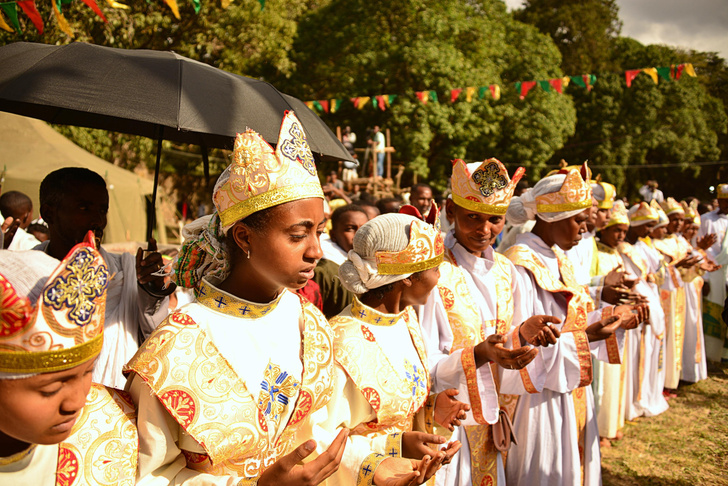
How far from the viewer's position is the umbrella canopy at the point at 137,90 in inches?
94.4

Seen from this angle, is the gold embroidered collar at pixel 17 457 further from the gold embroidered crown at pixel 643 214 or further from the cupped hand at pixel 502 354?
the gold embroidered crown at pixel 643 214

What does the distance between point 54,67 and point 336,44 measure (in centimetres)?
2050

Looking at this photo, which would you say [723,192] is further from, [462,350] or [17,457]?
[17,457]

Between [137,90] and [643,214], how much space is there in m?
6.49

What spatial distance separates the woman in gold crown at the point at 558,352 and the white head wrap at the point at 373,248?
4.73ft

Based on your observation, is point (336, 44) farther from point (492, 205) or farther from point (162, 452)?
point (162, 452)

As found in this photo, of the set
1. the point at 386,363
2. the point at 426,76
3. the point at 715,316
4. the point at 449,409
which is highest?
the point at 426,76

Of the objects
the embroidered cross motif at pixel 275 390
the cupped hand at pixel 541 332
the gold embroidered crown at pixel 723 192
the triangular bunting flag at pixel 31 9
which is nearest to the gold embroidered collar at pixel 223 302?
the embroidered cross motif at pixel 275 390

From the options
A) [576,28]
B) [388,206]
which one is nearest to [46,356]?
[388,206]

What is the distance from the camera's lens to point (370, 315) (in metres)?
2.52

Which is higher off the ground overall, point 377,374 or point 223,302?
point 223,302

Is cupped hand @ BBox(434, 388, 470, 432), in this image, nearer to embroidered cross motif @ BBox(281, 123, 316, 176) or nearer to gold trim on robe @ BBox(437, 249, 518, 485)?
gold trim on robe @ BBox(437, 249, 518, 485)

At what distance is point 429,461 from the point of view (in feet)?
6.67

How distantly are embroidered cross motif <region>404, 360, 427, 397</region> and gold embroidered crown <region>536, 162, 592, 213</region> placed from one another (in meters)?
1.87
